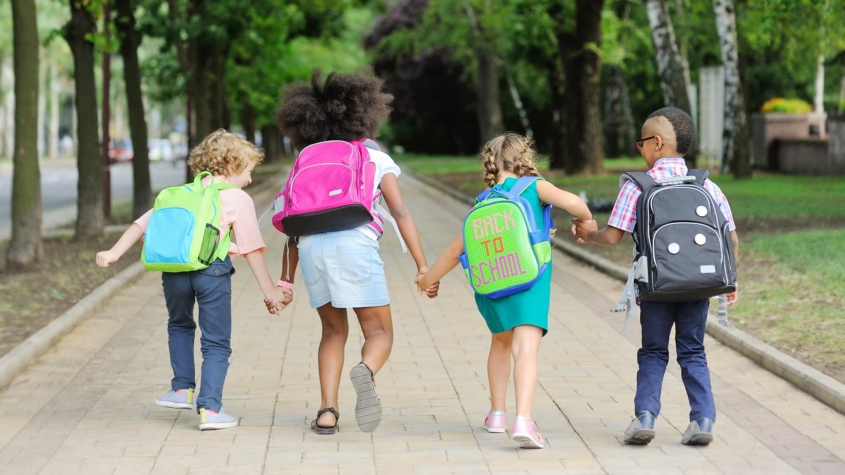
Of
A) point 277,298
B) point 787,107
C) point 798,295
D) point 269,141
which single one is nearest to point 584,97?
point 787,107

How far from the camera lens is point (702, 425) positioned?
5523 millimetres

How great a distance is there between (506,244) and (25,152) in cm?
898

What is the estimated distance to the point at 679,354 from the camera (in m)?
5.61

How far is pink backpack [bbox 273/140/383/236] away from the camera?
5.50 metres

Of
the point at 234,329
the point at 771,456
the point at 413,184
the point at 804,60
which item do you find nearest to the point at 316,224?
the point at 771,456

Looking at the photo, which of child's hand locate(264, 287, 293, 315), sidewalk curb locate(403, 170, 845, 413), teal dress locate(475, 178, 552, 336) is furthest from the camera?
sidewalk curb locate(403, 170, 845, 413)

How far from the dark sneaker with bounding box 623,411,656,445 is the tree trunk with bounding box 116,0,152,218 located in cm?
1506

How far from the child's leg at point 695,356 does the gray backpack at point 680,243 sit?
5.8 inches

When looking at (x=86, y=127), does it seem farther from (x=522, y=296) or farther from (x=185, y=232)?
(x=522, y=296)

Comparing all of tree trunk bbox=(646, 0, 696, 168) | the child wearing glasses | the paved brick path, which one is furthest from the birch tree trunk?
the child wearing glasses

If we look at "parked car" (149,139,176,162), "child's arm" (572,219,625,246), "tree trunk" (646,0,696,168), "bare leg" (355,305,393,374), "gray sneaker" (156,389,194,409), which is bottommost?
"parked car" (149,139,176,162)

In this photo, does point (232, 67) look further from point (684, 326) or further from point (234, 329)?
point (684, 326)

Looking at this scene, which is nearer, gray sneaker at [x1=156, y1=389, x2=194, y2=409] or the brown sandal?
the brown sandal

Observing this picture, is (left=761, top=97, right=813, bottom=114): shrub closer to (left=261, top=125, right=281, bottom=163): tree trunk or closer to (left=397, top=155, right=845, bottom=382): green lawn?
(left=397, top=155, right=845, bottom=382): green lawn
